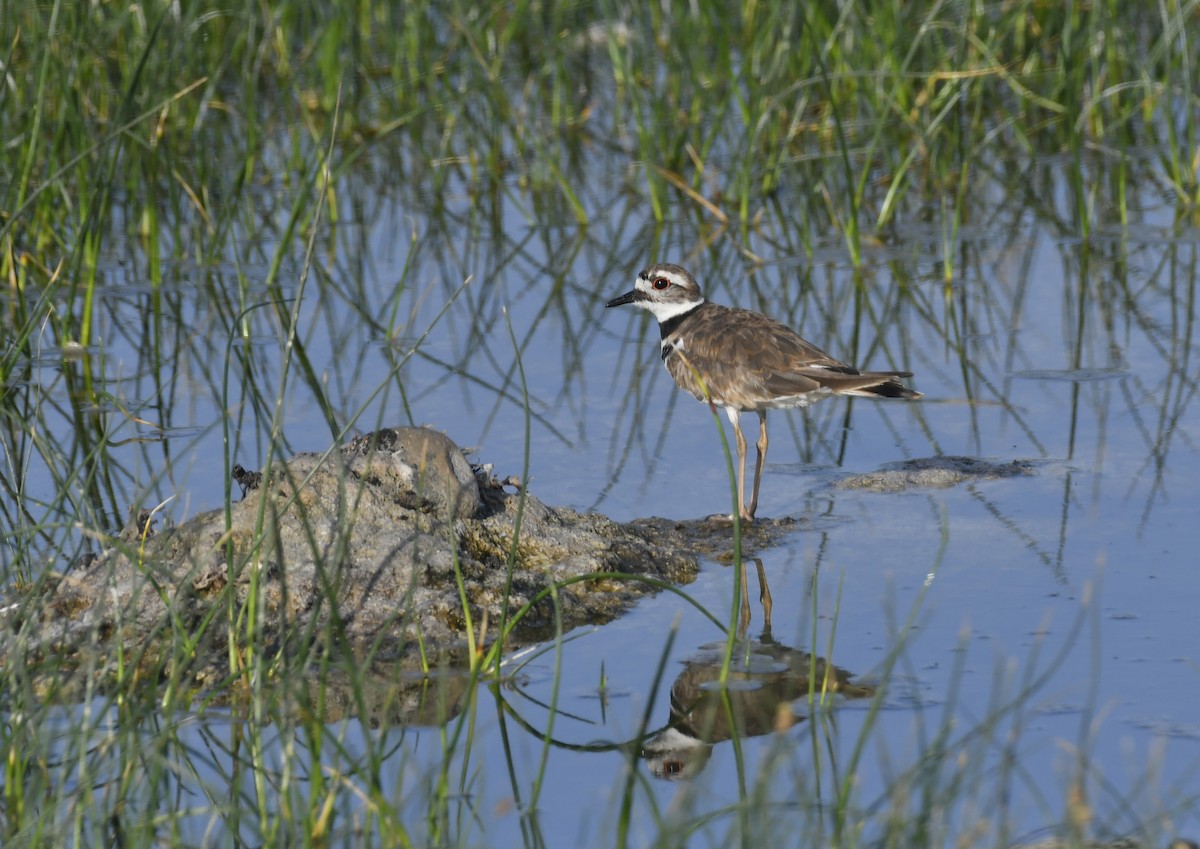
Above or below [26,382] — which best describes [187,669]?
below

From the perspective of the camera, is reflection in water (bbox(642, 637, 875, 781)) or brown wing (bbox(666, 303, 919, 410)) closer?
reflection in water (bbox(642, 637, 875, 781))

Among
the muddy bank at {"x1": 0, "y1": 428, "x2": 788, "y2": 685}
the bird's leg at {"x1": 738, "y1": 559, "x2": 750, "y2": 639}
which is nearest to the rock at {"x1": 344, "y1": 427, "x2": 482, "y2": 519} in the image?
the muddy bank at {"x1": 0, "y1": 428, "x2": 788, "y2": 685}

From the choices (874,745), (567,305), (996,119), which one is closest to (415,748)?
(874,745)

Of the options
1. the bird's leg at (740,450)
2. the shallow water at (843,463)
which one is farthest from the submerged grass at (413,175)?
the bird's leg at (740,450)

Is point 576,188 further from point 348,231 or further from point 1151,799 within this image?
point 1151,799

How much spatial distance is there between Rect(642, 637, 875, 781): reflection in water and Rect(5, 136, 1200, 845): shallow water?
7cm

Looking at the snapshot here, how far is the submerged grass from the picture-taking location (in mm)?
4445

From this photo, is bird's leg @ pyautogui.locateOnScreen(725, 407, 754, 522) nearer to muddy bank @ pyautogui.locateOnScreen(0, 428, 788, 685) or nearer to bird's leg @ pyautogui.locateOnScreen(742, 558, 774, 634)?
muddy bank @ pyautogui.locateOnScreen(0, 428, 788, 685)

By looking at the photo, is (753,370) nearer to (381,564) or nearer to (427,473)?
(427,473)

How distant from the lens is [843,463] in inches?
257

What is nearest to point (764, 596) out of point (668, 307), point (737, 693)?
point (737, 693)

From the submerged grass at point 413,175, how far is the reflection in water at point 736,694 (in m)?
0.24

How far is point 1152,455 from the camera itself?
6207 mm

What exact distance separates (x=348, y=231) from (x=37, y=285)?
82.9 inches
